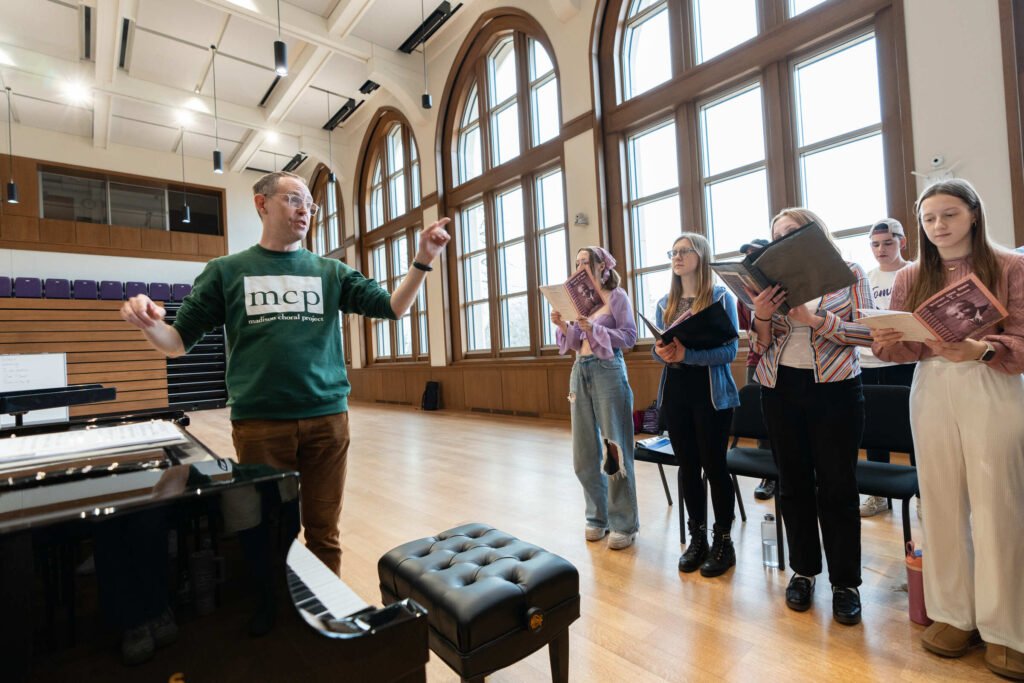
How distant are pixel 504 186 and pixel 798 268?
6839 mm

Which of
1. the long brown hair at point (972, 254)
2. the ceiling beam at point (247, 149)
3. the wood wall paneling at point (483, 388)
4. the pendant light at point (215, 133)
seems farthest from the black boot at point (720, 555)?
the ceiling beam at point (247, 149)

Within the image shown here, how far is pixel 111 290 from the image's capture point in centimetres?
1160

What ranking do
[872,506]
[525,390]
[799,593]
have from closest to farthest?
A: [799,593], [872,506], [525,390]

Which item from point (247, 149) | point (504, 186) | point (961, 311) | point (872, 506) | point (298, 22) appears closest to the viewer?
point (961, 311)

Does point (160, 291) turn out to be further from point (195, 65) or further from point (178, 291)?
point (195, 65)

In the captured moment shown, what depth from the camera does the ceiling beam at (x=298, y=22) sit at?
23.7 feet

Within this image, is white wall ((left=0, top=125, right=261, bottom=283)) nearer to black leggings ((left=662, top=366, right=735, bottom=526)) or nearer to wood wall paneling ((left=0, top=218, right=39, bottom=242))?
wood wall paneling ((left=0, top=218, right=39, bottom=242))

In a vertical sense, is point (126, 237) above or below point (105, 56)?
below

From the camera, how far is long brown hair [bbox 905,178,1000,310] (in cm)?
160

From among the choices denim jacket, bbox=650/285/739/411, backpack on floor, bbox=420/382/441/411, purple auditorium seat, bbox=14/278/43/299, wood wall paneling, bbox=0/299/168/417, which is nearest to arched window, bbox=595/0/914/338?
denim jacket, bbox=650/285/739/411

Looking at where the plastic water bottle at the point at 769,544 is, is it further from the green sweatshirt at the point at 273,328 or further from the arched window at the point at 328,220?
the arched window at the point at 328,220

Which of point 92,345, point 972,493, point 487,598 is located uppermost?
point 92,345

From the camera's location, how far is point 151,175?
12.6 m

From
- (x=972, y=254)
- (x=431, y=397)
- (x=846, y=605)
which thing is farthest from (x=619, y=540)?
(x=431, y=397)
